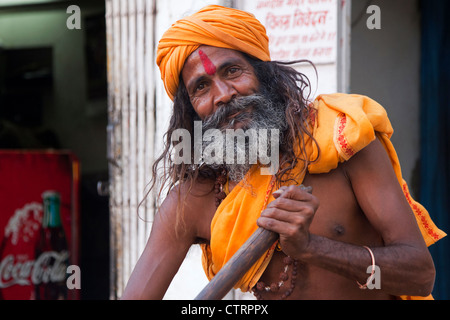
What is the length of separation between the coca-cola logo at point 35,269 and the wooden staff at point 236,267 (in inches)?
131

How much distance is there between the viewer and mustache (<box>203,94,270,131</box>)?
2079 mm

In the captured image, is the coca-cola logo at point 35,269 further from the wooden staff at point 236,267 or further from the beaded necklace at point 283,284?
the wooden staff at point 236,267

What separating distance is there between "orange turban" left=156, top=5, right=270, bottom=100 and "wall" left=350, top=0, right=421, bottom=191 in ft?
6.75

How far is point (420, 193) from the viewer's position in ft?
13.8

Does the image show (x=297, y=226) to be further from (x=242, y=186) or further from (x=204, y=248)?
(x=204, y=248)

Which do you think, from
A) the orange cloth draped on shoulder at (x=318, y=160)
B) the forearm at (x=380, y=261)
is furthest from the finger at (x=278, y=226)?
the orange cloth draped on shoulder at (x=318, y=160)

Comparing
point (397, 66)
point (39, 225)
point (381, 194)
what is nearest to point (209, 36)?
Result: point (381, 194)

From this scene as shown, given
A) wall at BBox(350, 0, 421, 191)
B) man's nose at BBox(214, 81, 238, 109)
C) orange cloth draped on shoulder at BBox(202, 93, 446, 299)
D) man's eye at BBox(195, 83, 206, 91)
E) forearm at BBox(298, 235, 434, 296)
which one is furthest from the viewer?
wall at BBox(350, 0, 421, 191)

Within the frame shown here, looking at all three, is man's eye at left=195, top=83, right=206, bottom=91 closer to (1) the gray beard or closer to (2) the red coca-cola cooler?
(1) the gray beard

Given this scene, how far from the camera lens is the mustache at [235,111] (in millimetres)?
2079

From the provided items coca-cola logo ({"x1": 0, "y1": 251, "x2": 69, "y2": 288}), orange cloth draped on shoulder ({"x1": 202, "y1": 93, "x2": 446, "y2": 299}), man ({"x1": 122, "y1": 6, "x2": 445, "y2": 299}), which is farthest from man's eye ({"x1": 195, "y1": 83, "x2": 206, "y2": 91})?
coca-cola logo ({"x1": 0, "y1": 251, "x2": 69, "y2": 288})
